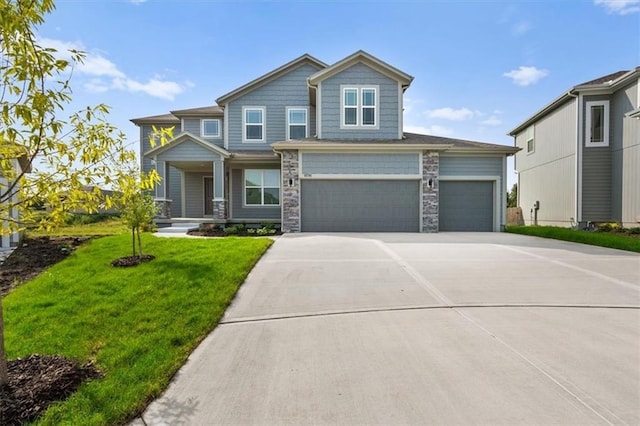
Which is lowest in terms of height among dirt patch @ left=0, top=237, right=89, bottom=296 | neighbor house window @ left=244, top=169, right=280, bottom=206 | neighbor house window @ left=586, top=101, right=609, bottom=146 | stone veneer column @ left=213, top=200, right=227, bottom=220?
dirt patch @ left=0, top=237, right=89, bottom=296

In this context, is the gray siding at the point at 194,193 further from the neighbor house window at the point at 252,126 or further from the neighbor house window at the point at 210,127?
the neighbor house window at the point at 252,126

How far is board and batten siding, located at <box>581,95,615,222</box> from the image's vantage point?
1522cm

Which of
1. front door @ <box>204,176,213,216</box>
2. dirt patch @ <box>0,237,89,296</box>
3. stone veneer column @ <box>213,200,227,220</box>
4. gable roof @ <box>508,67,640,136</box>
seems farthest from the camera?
front door @ <box>204,176,213,216</box>

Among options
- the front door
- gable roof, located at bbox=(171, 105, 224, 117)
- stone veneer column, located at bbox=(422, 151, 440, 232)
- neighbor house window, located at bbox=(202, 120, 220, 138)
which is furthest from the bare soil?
gable roof, located at bbox=(171, 105, 224, 117)

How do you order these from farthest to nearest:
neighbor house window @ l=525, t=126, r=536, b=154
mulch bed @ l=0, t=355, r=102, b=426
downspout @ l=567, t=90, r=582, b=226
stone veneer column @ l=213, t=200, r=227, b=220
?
neighbor house window @ l=525, t=126, r=536, b=154, downspout @ l=567, t=90, r=582, b=226, stone veneer column @ l=213, t=200, r=227, b=220, mulch bed @ l=0, t=355, r=102, b=426

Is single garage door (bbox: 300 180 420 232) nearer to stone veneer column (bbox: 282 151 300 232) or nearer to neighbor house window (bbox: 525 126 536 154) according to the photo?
stone veneer column (bbox: 282 151 300 232)

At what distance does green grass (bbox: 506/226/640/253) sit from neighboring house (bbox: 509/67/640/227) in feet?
11.8

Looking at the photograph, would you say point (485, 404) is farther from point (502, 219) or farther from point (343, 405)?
point (502, 219)

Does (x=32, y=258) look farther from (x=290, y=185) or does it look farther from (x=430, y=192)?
(x=430, y=192)

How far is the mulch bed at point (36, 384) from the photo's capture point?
2.49 meters

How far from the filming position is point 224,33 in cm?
1163

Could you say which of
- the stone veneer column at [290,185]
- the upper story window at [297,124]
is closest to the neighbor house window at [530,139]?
the upper story window at [297,124]

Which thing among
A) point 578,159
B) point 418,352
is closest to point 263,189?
point 418,352

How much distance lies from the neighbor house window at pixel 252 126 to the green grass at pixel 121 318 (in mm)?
10282
